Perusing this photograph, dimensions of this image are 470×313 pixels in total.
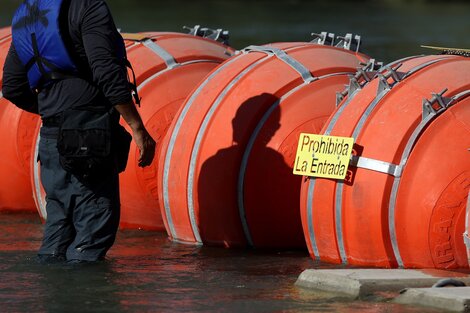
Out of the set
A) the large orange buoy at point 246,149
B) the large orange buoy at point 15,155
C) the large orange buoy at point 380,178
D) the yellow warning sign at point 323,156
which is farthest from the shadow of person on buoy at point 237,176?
the large orange buoy at point 15,155

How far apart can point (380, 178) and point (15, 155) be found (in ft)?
12.6

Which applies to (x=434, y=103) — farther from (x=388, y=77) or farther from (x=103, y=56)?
(x=103, y=56)

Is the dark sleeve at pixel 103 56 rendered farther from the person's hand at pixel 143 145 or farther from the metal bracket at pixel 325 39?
the metal bracket at pixel 325 39

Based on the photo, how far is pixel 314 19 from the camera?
104 ft

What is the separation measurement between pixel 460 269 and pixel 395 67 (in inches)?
53.0

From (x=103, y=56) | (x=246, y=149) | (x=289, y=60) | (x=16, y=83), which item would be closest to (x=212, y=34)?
(x=289, y=60)

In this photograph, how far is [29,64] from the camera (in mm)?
8055

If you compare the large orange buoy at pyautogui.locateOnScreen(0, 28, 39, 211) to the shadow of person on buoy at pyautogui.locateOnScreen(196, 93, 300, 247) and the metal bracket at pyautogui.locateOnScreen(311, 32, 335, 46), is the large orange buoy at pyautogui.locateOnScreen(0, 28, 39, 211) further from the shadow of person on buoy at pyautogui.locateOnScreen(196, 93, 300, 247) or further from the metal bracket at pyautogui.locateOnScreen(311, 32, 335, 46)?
the metal bracket at pyautogui.locateOnScreen(311, 32, 335, 46)

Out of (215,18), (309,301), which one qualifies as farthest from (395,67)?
(215,18)

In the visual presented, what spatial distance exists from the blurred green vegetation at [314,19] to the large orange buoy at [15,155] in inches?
384

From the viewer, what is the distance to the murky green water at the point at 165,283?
275 inches

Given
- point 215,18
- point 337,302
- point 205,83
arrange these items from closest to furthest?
point 337,302
point 205,83
point 215,18

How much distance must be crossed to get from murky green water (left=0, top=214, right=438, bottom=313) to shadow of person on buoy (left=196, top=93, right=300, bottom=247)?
0.55 ft

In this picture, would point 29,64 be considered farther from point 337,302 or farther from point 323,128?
point 337,302
